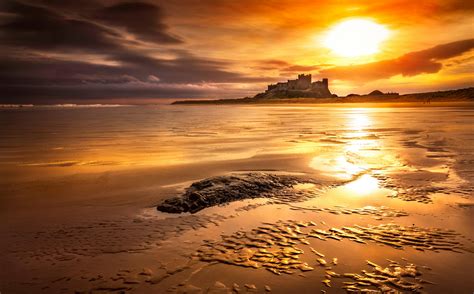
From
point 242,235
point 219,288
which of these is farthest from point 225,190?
point 219,288

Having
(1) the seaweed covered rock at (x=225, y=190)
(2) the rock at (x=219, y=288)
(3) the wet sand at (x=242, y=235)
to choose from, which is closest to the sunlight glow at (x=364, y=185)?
(3) the wet sand at (x=242, y=235)

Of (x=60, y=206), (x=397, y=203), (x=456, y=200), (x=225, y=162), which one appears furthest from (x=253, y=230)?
(x=225, y=162)

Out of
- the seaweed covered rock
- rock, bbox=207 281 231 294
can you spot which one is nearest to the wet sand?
rock, bbox=207 281 231 294

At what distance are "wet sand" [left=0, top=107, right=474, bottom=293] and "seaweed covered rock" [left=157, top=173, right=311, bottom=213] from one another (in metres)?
0.20

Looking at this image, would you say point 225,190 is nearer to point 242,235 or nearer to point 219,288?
point 242,235

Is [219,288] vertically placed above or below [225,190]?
below

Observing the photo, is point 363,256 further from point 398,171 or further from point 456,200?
point 398,171

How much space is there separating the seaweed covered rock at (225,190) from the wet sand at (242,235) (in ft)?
0.66

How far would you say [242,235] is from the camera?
15.8 ft

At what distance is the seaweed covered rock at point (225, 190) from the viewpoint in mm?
5957

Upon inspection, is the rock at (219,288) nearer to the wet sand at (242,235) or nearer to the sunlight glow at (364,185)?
the wet sand at (242,235)

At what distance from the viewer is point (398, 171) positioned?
29.6 feet

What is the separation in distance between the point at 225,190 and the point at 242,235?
6.44ft

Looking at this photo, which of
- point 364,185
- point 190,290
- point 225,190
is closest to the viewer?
point 190,290
